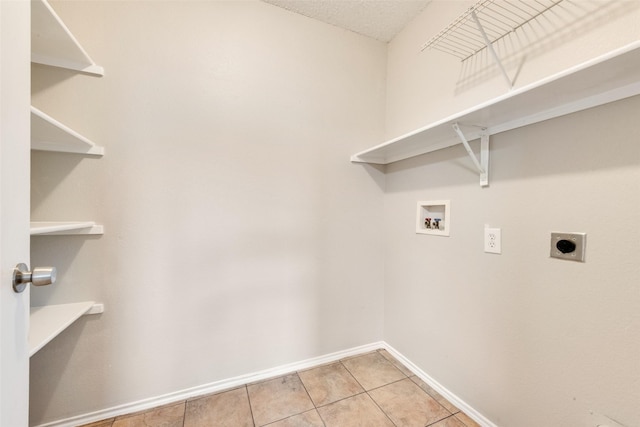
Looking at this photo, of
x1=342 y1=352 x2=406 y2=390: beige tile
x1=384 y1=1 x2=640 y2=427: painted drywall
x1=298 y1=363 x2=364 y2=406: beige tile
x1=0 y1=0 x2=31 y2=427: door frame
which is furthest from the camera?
x1=342 y1=352 x2=406 y2=390: beige tile

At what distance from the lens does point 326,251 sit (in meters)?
1.86

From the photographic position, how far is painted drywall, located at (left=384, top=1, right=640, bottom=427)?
884mm

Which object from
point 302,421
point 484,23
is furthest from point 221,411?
point 484,23

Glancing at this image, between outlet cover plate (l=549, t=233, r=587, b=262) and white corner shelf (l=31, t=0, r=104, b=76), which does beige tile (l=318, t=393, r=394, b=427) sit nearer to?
outlet cover plate (l=549, t=233, r=587, b=262)

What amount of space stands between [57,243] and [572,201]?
7.80ft

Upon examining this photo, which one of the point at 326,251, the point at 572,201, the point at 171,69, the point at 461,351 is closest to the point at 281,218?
the point at 326,251

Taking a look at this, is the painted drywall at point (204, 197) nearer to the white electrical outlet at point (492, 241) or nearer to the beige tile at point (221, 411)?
the beige tile at point (221, 411)

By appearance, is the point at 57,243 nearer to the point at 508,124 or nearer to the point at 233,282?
the point at 233,282

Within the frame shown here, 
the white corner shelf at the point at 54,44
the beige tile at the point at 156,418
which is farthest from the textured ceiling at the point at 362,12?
the beige tile at the point at 156,418

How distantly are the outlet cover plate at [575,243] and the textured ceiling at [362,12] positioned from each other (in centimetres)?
163

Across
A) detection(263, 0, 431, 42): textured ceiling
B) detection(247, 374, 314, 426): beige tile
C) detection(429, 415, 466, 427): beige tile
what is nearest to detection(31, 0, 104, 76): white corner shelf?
detection(263, 0, 431, 42): textured ceiling

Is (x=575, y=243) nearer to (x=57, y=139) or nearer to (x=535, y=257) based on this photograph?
(x=535, y=257)

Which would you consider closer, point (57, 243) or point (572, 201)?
point (572, 201)

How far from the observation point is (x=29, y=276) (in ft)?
2.00
